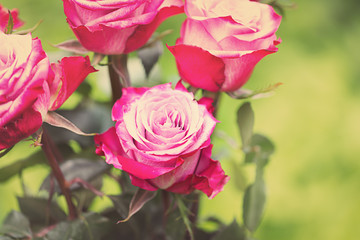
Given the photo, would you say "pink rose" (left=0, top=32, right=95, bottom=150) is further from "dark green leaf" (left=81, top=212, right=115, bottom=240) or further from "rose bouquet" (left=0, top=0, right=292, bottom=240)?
"dark green leaf" (left=81, top=212, right=115, bottom=240)

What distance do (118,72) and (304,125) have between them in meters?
0.52

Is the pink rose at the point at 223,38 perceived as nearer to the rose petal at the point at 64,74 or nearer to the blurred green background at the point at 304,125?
the rose petal at the point at 64,74

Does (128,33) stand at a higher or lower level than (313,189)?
higher

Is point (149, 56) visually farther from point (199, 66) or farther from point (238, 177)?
point (238, 177)

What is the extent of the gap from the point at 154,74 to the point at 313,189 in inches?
14.1

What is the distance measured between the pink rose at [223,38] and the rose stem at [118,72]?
5cm

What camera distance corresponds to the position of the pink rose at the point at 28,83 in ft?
0.72

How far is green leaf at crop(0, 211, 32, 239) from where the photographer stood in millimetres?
A: 318

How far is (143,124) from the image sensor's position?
247 mm

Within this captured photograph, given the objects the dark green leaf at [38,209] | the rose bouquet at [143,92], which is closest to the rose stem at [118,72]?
the rose bouquet at [143,92]

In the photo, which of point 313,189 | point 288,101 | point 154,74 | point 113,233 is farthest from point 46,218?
point 288,101

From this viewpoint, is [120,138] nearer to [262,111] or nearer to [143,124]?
[143,124]

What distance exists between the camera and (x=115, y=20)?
0.25 meters

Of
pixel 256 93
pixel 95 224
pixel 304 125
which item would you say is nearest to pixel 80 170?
pixel 95 224
